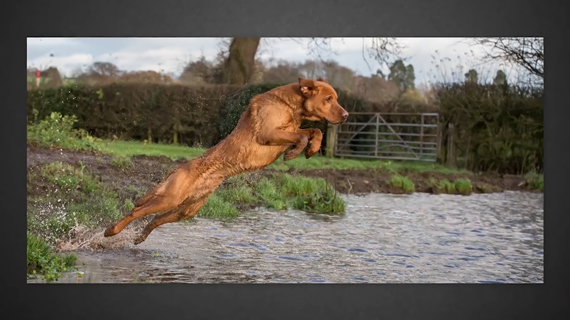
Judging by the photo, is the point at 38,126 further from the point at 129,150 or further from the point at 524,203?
the point at 524,203

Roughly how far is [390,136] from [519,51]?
1.17 metres

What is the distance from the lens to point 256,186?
22.4ft

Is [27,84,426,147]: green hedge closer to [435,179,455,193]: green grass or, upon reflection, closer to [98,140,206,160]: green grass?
[98,140,206,160]: green grass

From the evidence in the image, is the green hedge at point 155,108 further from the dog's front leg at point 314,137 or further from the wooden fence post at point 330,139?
the dog's front leg at point 314,137

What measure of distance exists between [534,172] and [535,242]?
539mm

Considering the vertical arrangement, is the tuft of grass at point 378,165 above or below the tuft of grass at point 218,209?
above

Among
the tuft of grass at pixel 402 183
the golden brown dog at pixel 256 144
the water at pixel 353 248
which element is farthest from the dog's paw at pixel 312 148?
the tuft of grass at pixel 402 183

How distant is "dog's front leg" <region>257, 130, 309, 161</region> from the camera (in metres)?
5.62

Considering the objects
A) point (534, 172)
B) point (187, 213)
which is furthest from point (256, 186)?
point (534, 172)

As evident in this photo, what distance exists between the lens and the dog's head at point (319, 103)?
230 inches

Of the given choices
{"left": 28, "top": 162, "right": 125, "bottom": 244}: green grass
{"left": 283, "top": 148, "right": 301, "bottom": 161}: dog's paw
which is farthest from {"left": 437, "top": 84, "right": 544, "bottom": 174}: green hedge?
{"left": 28, "top": 162, "right": 125, "bottom": 244}: green grass

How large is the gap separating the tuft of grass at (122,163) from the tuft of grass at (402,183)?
6.66ft

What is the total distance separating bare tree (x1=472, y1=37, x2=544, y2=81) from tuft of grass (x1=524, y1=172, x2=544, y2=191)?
2.41 ft

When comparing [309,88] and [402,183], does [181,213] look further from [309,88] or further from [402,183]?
[402,183]
